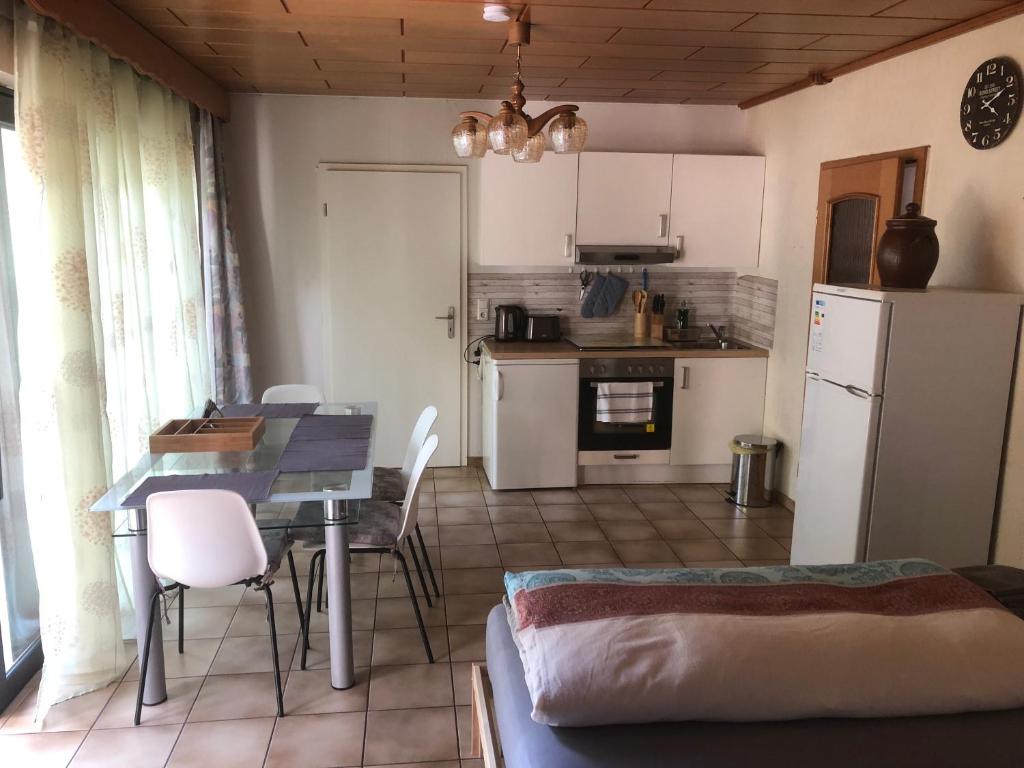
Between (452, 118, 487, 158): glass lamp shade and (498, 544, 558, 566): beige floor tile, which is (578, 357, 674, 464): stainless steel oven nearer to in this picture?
(498, 544, 558, 566): beige floor tile

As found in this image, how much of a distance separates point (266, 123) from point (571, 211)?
1981 mm

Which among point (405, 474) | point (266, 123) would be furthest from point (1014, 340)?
point (266, 123)

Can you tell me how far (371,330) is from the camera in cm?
524

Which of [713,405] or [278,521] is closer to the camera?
[278,521]

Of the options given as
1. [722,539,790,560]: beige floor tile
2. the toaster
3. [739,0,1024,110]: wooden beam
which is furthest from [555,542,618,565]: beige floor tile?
[739,0,1024,110]: wooden beam

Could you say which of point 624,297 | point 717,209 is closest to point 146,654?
point 624,297

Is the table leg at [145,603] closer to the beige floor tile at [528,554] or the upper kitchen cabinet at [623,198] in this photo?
the beige floor tile at [528,554]

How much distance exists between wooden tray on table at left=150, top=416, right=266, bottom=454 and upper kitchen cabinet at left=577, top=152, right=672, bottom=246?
258 centimetres

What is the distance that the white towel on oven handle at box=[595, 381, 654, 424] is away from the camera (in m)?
4.86

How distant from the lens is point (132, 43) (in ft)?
10.1

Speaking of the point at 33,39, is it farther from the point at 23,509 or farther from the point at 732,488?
the point at 732,488

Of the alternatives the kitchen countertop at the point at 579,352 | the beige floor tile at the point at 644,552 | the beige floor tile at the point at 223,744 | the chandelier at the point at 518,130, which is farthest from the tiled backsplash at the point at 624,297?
the beige floor tile at the point at 223,744

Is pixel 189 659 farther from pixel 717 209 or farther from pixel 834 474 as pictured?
pixel 717 209

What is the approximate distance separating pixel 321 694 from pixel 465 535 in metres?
1.54
